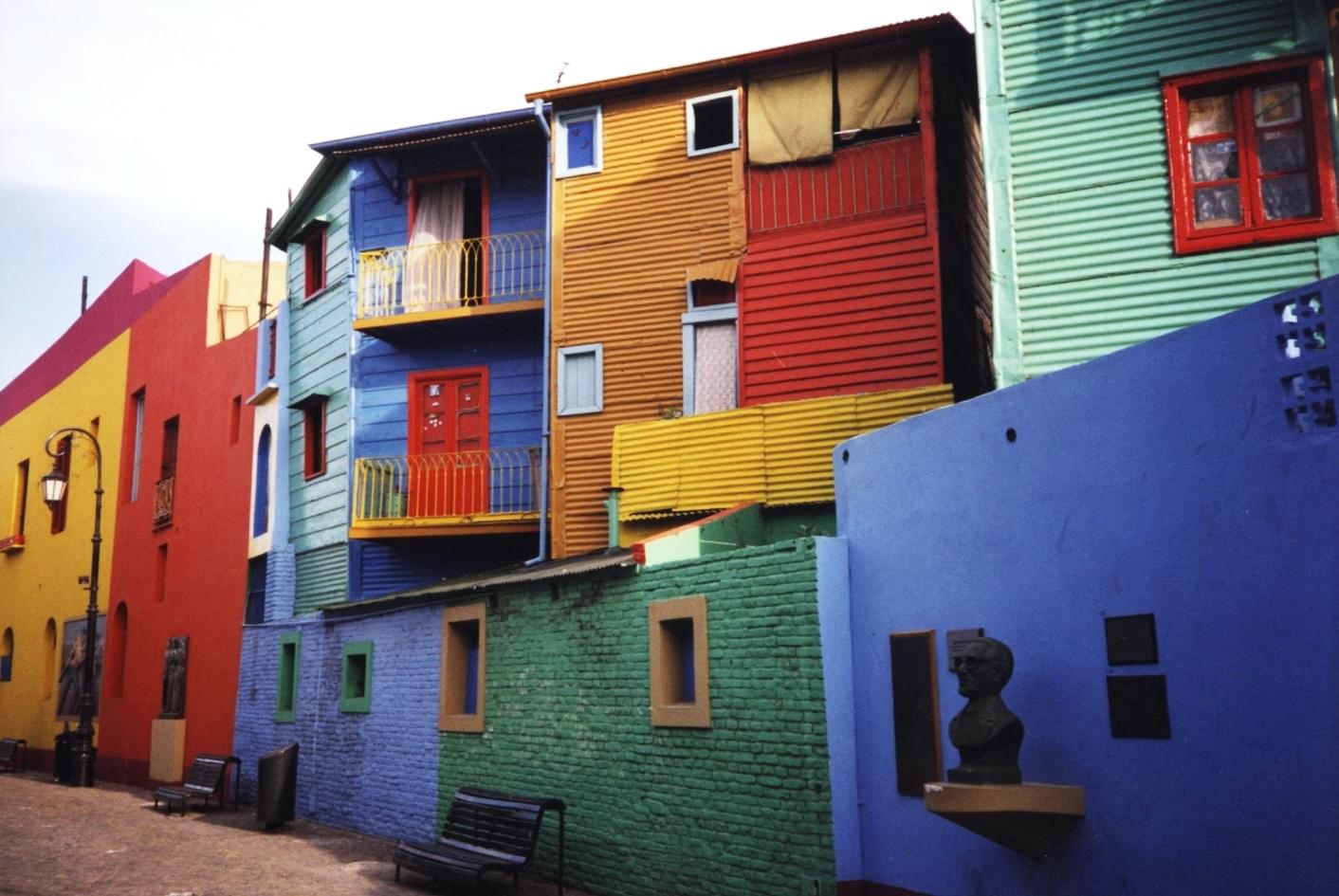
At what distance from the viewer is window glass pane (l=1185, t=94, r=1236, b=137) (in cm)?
1089

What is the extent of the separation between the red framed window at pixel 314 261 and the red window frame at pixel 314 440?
1838 mm

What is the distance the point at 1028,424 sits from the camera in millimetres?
7949

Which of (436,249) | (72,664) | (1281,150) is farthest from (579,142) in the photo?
(72,664)

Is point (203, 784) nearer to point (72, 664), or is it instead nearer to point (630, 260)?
point (630, 260)

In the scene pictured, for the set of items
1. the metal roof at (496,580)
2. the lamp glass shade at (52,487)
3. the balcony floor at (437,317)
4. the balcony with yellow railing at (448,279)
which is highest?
the balcony with yellow railing at (448,279)

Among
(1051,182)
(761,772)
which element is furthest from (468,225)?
(761,772)

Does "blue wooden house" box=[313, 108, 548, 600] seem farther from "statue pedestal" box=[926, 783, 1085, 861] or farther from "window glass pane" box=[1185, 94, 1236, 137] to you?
"statue pedestal" box=[926, 783, 1085, 861]

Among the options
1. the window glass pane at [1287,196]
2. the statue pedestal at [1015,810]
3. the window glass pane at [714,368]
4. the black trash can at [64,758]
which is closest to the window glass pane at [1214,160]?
the window glass pane at [1287,196]

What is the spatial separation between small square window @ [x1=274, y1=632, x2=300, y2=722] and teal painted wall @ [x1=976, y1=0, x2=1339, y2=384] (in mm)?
11825

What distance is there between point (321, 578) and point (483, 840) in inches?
342

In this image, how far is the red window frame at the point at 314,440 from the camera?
20078 millimetres

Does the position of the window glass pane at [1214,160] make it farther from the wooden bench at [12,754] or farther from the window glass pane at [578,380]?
the wooden bench at [12,754]

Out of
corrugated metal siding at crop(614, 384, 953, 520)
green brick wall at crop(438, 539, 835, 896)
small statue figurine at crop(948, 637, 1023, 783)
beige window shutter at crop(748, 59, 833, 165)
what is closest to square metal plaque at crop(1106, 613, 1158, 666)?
small statue figurine at crop(948, 637, 1023, 783)

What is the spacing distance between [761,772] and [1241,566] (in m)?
4.14
